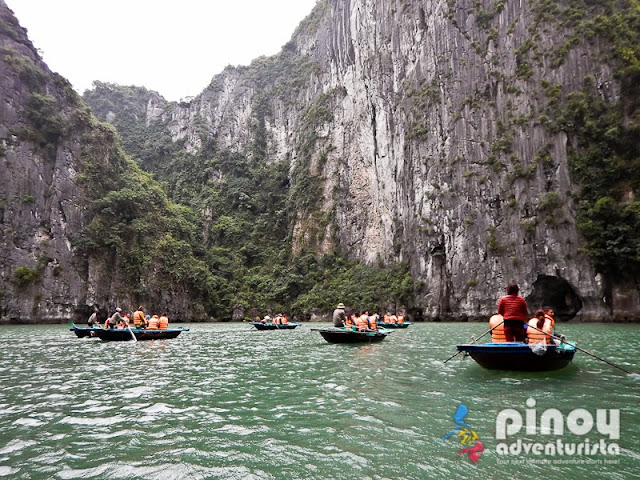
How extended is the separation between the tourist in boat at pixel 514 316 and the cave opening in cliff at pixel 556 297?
26415 mm

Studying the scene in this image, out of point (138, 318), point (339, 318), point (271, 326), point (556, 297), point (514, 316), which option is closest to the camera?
point (514, 316)

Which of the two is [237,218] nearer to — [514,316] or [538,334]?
[514,316]

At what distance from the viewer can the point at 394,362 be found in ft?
35.5

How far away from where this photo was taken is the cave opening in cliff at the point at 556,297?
32906mm

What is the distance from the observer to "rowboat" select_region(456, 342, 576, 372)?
838 cm

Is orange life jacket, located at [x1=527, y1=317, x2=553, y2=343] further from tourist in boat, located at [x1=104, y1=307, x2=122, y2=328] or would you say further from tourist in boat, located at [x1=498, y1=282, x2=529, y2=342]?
tourist in boat, located at [x1=104, y1=307, x2=122, y2=328]

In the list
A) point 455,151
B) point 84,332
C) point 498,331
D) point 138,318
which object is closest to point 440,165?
point 455,151

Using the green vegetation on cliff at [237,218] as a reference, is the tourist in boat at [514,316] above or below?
below

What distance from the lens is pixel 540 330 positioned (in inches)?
352

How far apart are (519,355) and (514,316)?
928 millimetres

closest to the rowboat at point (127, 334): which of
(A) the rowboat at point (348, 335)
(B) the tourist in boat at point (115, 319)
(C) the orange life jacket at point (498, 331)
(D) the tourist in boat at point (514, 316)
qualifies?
(B) the tourist in boat at point (115, 319)

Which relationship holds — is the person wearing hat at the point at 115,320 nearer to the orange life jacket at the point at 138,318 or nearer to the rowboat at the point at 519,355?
the orange life jacket at the point at 138,318

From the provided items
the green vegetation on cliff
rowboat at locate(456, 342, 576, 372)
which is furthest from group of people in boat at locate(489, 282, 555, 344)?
the green vegetation on cliff

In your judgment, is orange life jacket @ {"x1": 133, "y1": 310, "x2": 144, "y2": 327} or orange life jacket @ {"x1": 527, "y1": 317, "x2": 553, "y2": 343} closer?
orange life jacket @ {"x1": 527, "y1": 317, "x2": 553, "y2": 343}
